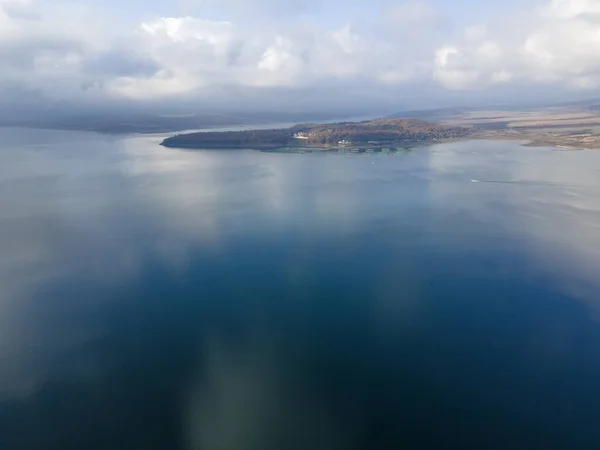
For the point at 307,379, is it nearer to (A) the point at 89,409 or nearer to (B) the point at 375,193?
(A) the point at 89,409

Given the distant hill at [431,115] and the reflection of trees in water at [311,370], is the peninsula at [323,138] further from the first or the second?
the distant hill at [431,115]

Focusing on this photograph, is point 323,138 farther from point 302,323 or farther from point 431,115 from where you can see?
point 431,115

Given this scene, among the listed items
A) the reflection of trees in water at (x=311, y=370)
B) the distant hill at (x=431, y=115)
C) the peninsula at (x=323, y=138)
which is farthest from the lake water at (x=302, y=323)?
the distant hill at (x=431, y=115)

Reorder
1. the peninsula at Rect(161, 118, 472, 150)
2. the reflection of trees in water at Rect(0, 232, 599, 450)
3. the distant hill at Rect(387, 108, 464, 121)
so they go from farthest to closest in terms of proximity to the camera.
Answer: the distant hill at Rect(387, 108, 464, 121) → the peninsula at Rect(161, 118, 472, 150) → the reflection of trees in water at Rect(0, 232, 599, 450)

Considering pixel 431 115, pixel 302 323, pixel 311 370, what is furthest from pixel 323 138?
pixel 431 115

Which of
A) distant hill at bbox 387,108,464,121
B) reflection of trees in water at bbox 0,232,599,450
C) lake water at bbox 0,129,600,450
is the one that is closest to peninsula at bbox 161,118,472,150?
lake water at bbox 0,129,600,450

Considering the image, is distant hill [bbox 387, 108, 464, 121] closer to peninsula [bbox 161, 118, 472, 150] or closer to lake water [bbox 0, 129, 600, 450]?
peninsula [bbox 161, 118, 472, 150]
